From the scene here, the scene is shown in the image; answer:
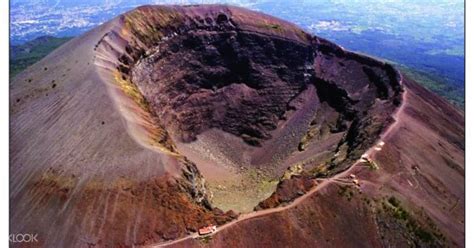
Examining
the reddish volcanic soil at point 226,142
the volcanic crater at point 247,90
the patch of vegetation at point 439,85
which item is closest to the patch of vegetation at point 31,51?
the volcanic crater at point 247,90

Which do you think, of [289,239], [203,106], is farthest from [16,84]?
[289,239]

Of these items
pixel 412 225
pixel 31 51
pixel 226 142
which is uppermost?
pixel 412 225

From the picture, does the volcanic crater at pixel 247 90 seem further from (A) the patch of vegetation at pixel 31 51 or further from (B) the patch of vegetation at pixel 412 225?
(A) the patch of vegetation at pixel 31 51

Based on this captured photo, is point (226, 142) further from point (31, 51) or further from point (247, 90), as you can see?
point (31, 51)

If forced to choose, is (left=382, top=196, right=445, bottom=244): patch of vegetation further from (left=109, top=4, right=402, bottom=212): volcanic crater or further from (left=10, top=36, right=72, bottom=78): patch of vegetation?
(left=10, top=36, right=72, bottom=78): patch of vegetation

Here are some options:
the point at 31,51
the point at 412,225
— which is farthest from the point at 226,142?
the point at 31,51
